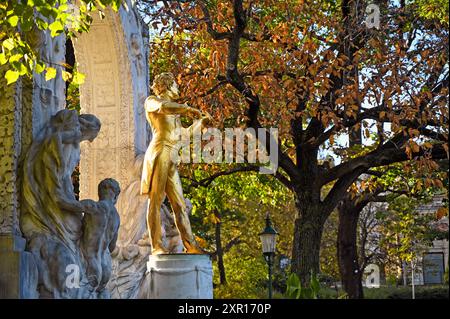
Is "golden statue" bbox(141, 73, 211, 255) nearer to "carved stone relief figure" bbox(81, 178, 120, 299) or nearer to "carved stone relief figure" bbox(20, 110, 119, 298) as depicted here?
"carved stone relief figure" bbox(81, 178, 120, 299)

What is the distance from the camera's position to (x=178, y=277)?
40.8ft

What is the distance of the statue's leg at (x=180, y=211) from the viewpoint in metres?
13.0

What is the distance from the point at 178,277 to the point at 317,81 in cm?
653

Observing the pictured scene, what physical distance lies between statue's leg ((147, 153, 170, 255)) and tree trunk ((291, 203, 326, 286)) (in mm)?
5397

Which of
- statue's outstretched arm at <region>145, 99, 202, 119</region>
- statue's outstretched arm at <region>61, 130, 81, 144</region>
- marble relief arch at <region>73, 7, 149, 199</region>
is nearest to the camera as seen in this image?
statue's outstretched arm at <region>61, 130, 81, 144</region>

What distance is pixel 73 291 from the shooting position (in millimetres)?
10742

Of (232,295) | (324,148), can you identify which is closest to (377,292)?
(232,295)

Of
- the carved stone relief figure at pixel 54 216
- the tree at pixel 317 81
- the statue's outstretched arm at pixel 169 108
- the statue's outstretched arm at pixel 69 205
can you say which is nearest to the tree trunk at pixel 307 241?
the tree at pixel 317 81

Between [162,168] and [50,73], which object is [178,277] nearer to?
[162,168]

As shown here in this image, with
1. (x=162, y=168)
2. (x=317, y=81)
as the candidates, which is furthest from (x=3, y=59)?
(x=317, y=81)

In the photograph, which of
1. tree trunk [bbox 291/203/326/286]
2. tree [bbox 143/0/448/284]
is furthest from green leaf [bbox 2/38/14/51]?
tree trunk [bbox 291/203/326/286]

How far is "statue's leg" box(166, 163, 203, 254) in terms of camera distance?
13.0 meters

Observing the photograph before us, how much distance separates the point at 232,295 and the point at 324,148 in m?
8.94

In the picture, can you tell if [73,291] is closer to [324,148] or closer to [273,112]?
[273,112]
